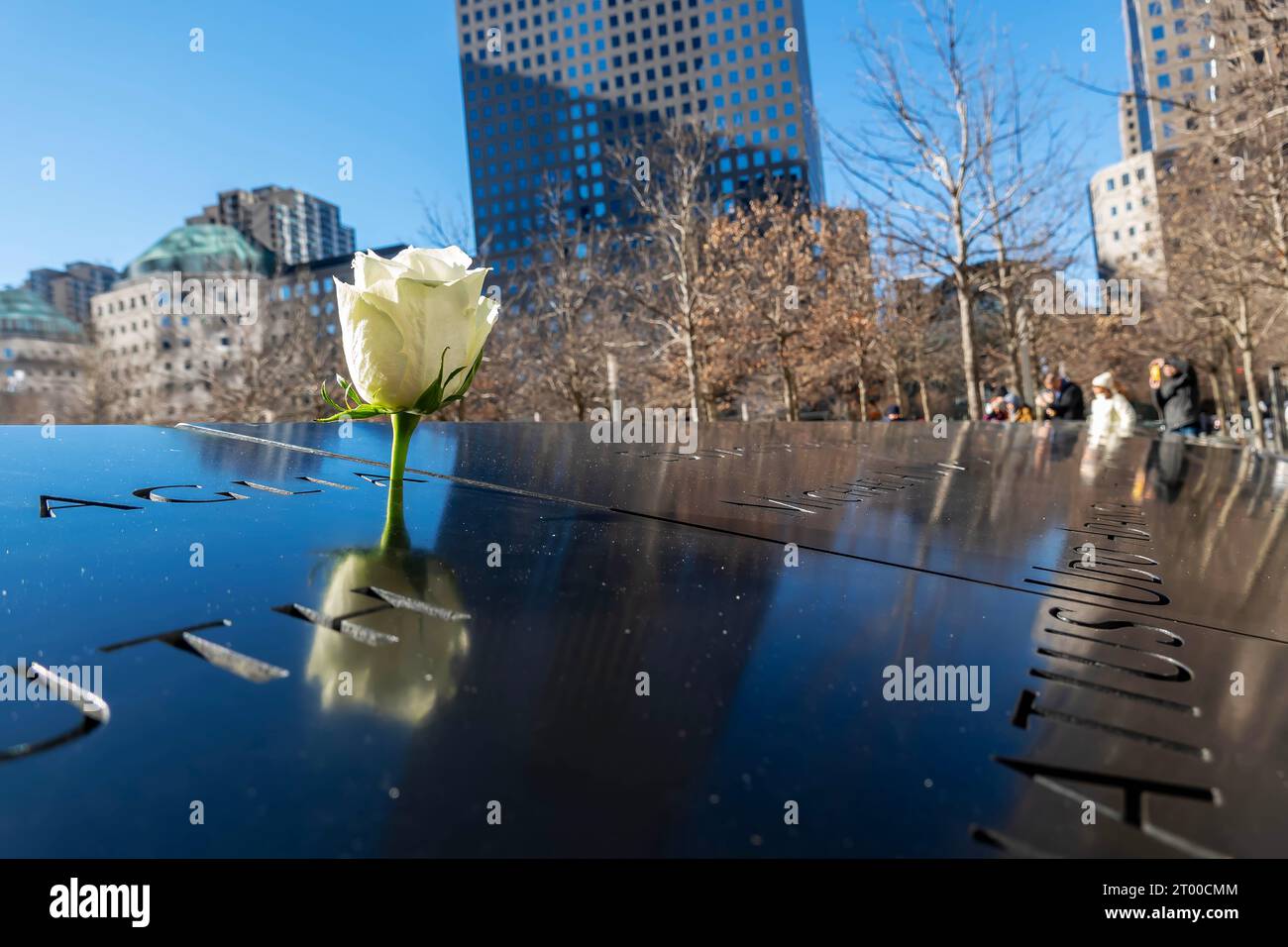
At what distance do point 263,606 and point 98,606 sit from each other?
0.55ft

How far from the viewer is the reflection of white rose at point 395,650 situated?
0.68 meters

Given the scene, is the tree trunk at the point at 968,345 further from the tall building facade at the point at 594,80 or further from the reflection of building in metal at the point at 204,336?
the tall building facade at the point at 594,80

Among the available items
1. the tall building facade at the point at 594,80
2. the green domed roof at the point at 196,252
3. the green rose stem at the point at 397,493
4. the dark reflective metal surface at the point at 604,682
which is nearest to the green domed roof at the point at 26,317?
the green domed roof at the point at 196,252

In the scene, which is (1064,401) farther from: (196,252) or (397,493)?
(196,252)

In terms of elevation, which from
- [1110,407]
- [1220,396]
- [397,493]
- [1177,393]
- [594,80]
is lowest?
[397,493]

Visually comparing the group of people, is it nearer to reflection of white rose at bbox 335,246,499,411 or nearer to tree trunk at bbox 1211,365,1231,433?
reflection of white rose at bbox 335,246,499,411

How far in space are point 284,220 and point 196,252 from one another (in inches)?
Answer: 595

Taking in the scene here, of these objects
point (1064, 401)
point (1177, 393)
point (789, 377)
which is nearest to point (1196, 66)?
point (1064, 401)

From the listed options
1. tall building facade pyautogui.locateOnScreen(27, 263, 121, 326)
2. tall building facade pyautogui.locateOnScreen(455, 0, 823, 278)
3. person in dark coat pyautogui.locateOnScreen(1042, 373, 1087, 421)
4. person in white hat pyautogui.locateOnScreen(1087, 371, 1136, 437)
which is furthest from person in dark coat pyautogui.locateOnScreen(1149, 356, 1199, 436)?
tall building facade pyautogui.locateOnScreen(455, 0, 823, 278)

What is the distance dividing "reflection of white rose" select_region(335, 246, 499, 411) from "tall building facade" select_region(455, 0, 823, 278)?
88881 millimetres

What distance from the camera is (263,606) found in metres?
0.90

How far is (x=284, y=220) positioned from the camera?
51.1 metres

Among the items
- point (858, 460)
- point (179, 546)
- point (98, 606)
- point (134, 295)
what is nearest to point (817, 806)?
point (98, 606)
